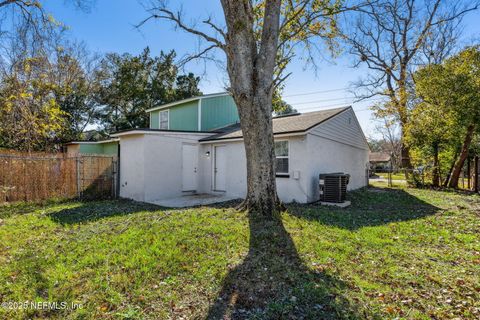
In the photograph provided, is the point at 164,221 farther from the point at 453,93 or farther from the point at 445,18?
the point at 445,18

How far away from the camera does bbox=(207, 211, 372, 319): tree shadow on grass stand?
9.87ft

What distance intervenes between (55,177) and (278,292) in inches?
411

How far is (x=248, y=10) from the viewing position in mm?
7273

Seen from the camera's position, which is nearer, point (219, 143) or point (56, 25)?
point (56, 25)

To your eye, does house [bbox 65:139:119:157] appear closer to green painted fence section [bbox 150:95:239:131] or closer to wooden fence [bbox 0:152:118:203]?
green painted fence section [bbox 150:95:239:131]

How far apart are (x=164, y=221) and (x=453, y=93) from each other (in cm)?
1373

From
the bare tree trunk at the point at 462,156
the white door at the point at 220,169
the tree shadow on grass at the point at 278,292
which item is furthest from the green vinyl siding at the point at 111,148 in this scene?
the bare tree trunk at the point at 462,156

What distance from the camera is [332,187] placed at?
9.38 meters

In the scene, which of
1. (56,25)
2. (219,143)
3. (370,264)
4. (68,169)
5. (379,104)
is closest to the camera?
(370,264)

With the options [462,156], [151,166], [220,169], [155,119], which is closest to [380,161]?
[462,156]

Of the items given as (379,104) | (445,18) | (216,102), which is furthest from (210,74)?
(445,18)

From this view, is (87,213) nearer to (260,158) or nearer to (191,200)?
(191,200)

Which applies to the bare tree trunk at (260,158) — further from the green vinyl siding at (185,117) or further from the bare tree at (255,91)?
the green vinyl siding at (185,117)

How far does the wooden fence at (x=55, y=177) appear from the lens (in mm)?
9664
